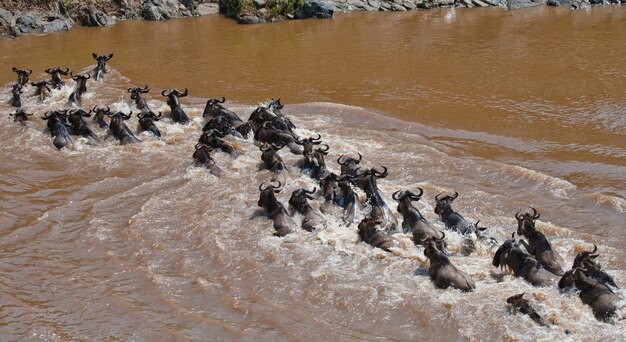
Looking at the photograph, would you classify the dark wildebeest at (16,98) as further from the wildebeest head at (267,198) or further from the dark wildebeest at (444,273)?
the dark wildebeest at (444,273)

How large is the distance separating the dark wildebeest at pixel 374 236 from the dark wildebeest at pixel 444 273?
83 cm

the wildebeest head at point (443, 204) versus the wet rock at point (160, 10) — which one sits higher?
the wet rock at point (160, 10)

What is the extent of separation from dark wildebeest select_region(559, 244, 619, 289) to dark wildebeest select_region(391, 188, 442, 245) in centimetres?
190

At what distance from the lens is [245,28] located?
100ft

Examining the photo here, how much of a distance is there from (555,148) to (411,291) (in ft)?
22.2

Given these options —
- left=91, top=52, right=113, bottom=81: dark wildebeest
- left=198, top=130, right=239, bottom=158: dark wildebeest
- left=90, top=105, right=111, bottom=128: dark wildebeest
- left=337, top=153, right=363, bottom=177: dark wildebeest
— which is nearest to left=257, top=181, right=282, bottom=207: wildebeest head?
left=337, top=153, right=363, bottom=177: dark wildebeest

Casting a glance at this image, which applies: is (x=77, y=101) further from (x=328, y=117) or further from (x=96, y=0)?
(x=96, y=0)

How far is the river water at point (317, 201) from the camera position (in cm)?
811

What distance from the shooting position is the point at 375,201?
10734 millimetres


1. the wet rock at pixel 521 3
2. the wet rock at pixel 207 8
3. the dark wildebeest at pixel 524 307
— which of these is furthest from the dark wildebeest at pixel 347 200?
the wet rock at pixel 521 3

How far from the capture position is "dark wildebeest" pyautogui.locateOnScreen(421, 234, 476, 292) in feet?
27.8

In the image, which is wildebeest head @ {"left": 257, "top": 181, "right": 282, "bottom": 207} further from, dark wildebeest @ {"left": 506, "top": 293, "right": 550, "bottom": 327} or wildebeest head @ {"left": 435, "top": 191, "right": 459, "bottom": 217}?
dark wildebeest @ {"left": 506, "top": 293, "right": 550, "bottom": 327}

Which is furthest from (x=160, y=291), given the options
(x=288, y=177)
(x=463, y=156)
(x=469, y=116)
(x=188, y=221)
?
(x=469, y=116)

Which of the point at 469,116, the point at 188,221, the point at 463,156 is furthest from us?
the point at 469,116
